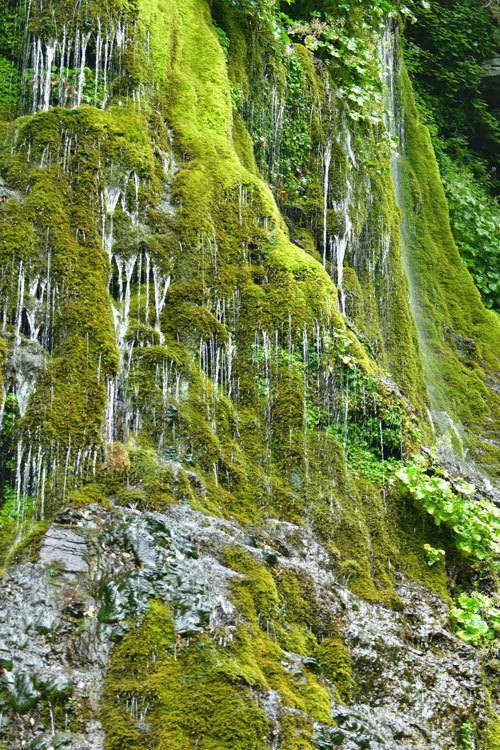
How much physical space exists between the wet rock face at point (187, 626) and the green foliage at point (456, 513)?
2.64 ft

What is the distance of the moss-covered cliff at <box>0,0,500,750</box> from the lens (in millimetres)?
4641

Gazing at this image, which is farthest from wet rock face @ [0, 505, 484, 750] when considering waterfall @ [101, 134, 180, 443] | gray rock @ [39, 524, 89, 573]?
waterfall @ [101, 134, 180, 443]

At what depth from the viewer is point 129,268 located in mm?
7016

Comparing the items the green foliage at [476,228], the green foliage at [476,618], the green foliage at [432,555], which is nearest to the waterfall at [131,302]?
the green foliage at [432,555]

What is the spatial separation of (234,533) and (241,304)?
9.03 ft

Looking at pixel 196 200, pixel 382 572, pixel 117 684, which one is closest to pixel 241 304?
pixel 196 200

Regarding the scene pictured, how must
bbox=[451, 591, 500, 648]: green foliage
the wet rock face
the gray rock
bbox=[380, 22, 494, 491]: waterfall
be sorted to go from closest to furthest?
the wet rock face, the gray rock, bbox=[451, 591, 500, 648]: green foliage, bbox=[380, 22, 494, 491]: waterfall

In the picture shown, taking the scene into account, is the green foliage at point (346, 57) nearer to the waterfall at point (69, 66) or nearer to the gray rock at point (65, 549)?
the waterfall at point (69, 66)

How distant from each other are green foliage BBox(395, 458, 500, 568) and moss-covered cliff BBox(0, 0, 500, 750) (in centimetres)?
3

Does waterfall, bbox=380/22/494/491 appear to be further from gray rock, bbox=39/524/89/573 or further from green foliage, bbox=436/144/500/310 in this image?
gray rock, bbox=39/524/89/573

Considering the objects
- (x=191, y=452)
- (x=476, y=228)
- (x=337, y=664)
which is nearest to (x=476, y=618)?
(x=337, y=664)

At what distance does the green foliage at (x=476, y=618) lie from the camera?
22.9ft

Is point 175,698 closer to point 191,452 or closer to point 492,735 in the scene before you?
point 191,452

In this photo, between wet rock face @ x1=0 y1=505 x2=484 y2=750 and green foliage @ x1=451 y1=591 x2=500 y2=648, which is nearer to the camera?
wet rock face @ x1=0 y1=505 x2=484 y2=750
